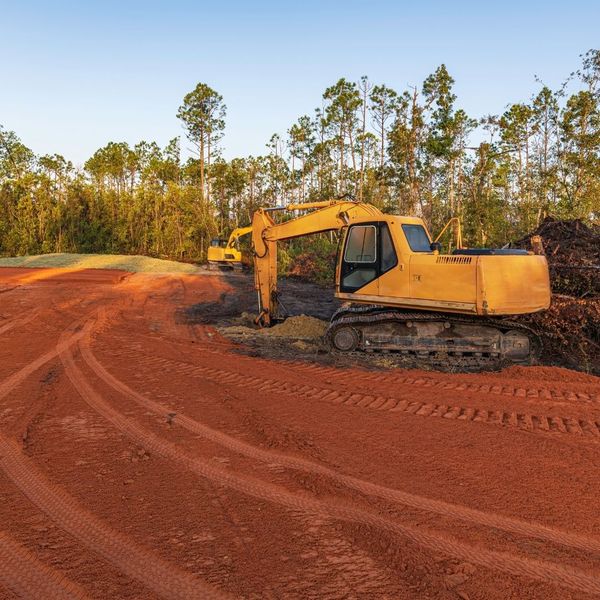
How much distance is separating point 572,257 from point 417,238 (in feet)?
10.8

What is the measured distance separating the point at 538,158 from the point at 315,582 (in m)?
38.0

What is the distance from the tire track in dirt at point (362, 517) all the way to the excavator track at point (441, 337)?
514 cm

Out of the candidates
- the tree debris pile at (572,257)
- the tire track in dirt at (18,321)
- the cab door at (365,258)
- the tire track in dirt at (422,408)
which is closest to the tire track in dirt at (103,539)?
the tire track in dirt at (422,408)

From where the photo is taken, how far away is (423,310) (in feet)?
31.5

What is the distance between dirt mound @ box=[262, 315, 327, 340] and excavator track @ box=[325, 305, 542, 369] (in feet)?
5.05

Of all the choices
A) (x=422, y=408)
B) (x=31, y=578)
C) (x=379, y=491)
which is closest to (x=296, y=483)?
(x=379, y=491)

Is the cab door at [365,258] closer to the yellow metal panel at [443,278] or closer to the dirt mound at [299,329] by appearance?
the yellow metal panel at [443,278]

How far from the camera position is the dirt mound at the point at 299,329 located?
1155 cm

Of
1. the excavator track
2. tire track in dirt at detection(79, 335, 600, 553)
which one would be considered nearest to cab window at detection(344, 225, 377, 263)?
the excavator track

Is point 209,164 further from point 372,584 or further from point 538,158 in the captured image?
point 372,584

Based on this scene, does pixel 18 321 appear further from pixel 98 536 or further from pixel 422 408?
pixel 98 536

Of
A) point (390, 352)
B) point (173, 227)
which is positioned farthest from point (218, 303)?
point (173, 227)

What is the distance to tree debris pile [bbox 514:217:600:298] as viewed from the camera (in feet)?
33.1

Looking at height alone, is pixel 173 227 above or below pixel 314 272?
above
